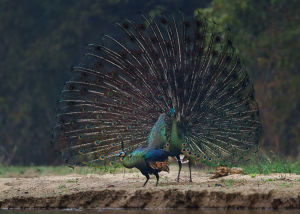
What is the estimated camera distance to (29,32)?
29438 mm

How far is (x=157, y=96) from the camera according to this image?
1309 cm

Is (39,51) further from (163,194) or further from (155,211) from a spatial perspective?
(155,211)

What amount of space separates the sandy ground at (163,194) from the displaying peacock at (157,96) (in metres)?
0.65

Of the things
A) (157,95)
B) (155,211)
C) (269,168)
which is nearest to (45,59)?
(269,168)

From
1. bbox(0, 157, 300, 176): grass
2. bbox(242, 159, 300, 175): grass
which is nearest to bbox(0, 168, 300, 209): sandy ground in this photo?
bbox(242, 159, 300, 175): grass

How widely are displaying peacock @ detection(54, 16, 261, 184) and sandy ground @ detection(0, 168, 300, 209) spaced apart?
0.65 meters

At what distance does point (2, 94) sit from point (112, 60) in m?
16.3

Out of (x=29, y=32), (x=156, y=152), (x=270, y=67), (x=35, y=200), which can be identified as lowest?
(x=35, y=200)

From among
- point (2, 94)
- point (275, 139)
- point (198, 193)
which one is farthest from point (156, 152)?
point (2, 94)

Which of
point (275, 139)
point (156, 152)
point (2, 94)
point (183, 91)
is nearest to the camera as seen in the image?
point (156, 152)

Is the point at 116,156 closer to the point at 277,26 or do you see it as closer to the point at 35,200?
the point at 35,200

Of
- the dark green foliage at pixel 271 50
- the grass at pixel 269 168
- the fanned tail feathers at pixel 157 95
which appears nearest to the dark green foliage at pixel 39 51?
the dark green foliage at pixel 271 50

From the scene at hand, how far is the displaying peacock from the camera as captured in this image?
13133 millimetres

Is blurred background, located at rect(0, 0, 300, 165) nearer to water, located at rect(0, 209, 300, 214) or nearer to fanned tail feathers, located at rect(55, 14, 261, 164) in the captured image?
fanned tail feathers, located at rect(55, 14, 261, 164)
